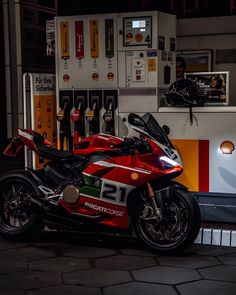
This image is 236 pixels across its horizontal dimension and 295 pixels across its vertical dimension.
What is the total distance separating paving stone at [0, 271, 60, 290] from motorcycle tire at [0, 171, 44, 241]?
3.15 feet

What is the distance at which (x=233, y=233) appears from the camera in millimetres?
5723

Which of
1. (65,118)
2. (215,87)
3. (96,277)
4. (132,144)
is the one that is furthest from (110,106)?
(96,277)

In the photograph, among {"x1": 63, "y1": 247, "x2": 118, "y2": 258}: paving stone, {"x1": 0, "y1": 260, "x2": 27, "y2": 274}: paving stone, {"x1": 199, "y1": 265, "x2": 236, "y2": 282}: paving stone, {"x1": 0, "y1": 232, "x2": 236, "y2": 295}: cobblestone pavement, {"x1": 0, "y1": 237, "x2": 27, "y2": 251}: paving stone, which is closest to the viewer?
{"x1": 0, "y1": 232, "x2": 236, "y2": 295}: cobblestone pavement

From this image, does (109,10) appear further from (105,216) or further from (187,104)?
(105,216)

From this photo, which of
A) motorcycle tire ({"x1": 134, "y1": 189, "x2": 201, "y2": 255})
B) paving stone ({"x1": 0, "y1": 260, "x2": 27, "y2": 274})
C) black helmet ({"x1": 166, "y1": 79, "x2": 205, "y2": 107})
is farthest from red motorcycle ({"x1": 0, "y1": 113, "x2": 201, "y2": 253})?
black helmet ({"x1": 166, "y1": 79, "x2": 205, "y2": 107})

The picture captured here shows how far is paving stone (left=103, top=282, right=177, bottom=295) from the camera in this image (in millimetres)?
4383

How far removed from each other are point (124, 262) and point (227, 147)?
188cm

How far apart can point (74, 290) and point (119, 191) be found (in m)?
1.25

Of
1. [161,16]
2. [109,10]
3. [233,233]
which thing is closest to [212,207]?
[233,233]

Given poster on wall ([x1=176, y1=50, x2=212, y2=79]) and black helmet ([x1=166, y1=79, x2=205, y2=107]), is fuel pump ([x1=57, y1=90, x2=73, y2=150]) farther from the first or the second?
poster on wall ([x1=176, y1=50, x2=212, y2=79])

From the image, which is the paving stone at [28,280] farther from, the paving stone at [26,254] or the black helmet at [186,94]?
the black helmet at [186,94]

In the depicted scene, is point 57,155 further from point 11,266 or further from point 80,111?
point 80,111

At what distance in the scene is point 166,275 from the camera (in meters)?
4.80

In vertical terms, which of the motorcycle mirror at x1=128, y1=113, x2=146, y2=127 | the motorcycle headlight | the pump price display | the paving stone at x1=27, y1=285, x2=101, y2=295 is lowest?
the paving stone at x1=27, y1=285, x2=101, y2=295
